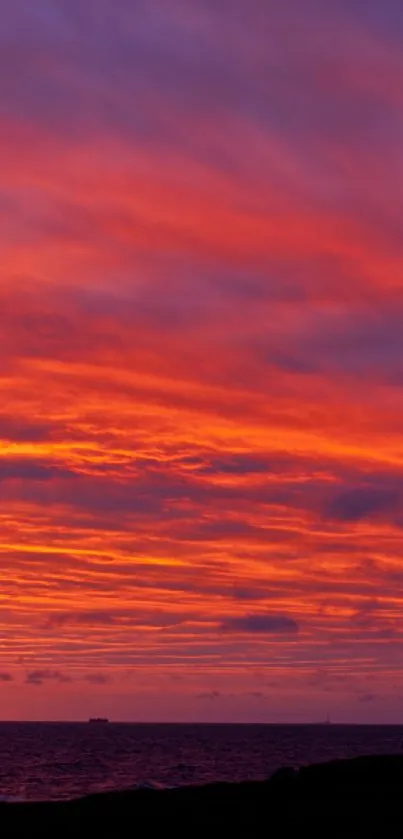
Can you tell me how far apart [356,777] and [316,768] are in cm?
324

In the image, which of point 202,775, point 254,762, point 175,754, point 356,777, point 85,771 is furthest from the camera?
point 175,754

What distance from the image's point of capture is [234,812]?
3009cm

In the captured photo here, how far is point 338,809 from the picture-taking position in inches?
1200

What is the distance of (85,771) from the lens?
104000 millimetres

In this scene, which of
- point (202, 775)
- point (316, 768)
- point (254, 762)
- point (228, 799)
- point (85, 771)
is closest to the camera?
point (228, 799)

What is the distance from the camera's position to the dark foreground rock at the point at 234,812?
2731 cm

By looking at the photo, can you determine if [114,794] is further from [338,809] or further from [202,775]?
[202,775]

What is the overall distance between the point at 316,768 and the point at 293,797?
26.1 ft

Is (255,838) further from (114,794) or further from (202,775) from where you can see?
(202,775)

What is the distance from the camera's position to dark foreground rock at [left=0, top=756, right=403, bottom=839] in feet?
89.6

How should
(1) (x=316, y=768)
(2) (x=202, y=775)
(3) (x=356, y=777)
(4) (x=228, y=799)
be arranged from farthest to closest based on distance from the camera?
1. (2) (x=202, y=775)
2. (1) (x=316, y=768)
3. (3) (x=356, y=777)
4. (4) (x=228, y=799)

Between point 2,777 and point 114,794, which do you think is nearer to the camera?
point 114,794

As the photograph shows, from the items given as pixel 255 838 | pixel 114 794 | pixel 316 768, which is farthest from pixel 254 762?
pixel 255 838

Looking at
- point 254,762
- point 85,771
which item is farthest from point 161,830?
point 254,762
